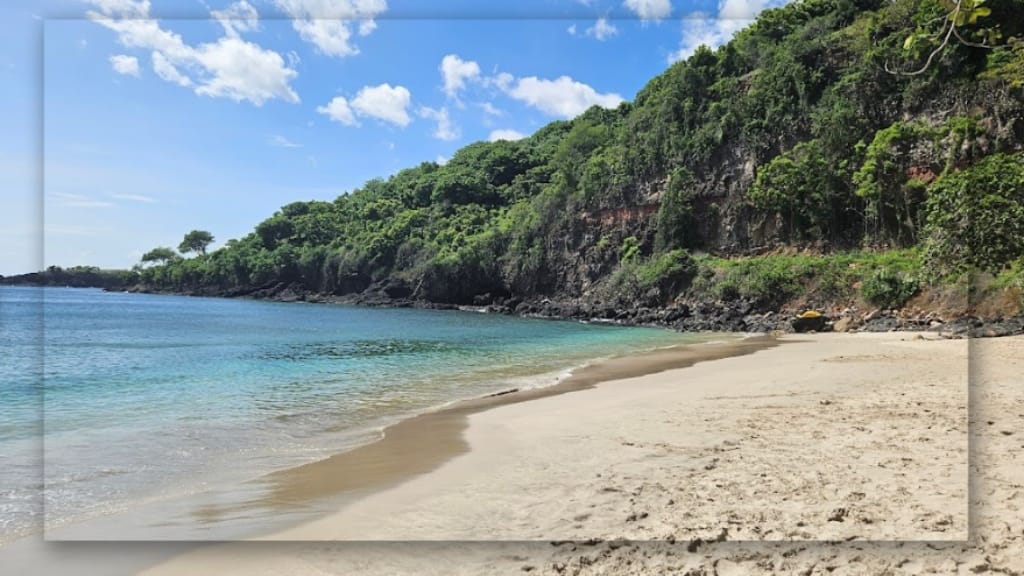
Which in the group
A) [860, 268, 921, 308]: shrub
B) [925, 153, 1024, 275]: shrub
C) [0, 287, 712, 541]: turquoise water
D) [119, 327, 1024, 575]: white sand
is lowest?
[0, 287, 712, 541]: turquoise water

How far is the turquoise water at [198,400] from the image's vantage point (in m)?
6.52

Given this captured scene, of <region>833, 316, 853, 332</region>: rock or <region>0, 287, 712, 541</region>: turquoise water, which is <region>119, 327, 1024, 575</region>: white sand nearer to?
<region>0, 287, 712, 541</region>: turquoise water

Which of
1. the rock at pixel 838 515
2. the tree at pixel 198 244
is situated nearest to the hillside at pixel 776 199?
the rock at pixel 838 515

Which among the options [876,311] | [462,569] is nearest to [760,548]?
[462,569]

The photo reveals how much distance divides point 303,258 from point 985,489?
89.9 metres

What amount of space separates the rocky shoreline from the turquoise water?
8.35m

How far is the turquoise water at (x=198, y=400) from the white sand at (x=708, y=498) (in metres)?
2.30

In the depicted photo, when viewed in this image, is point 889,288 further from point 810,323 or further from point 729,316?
point 729,316

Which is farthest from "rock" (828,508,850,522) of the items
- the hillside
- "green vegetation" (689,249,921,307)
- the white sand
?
"green vegetation" (689,249,921,307)

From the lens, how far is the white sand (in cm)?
369

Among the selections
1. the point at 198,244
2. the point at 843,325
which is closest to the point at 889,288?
the point at 843,325

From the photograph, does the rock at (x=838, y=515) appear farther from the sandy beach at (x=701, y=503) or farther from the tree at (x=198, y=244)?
the tree at (x=198, y=244)

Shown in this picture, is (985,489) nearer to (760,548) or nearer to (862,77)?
(760,548)

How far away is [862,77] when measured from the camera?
42438mm
